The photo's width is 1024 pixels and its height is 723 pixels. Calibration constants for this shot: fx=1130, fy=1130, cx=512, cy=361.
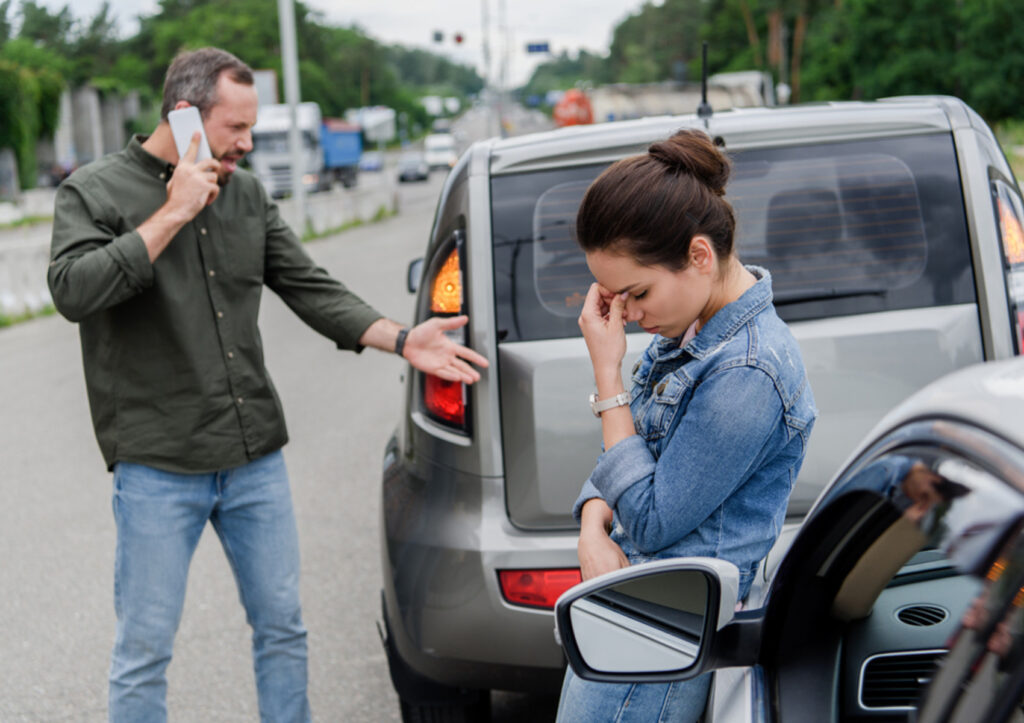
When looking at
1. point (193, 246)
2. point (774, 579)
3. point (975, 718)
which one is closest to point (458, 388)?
point (193, 246)

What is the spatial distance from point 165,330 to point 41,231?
33031 mm

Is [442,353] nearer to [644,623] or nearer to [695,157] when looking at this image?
[695,157]

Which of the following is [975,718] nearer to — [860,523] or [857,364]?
[860,523]

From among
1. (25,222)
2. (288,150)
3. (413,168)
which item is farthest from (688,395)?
(413,168)

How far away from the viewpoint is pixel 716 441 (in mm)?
1724

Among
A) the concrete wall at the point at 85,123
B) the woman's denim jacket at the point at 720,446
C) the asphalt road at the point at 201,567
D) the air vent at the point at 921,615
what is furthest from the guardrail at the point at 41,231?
the concrete wall at the point at 85,123

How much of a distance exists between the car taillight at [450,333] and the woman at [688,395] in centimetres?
124

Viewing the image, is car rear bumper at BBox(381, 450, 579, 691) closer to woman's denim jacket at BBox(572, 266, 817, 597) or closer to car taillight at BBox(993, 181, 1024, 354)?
woman's denim jacket at BBox(572, 266, 817, 597)

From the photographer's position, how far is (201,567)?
5.46 meters

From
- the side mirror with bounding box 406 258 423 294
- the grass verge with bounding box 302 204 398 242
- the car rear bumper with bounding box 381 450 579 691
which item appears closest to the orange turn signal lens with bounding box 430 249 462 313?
the car rear bumper with bounding box 381 450 579 691

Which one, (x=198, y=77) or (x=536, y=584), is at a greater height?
(x=198, y=77)

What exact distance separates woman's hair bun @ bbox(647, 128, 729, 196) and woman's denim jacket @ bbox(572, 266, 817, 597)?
0.19 metres

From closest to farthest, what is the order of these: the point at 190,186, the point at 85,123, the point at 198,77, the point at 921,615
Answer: the point at 921,615 < the point at 190,186 < the point at 198,77 < the point at 85,123

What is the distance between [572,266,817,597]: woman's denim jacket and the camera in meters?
1.73
